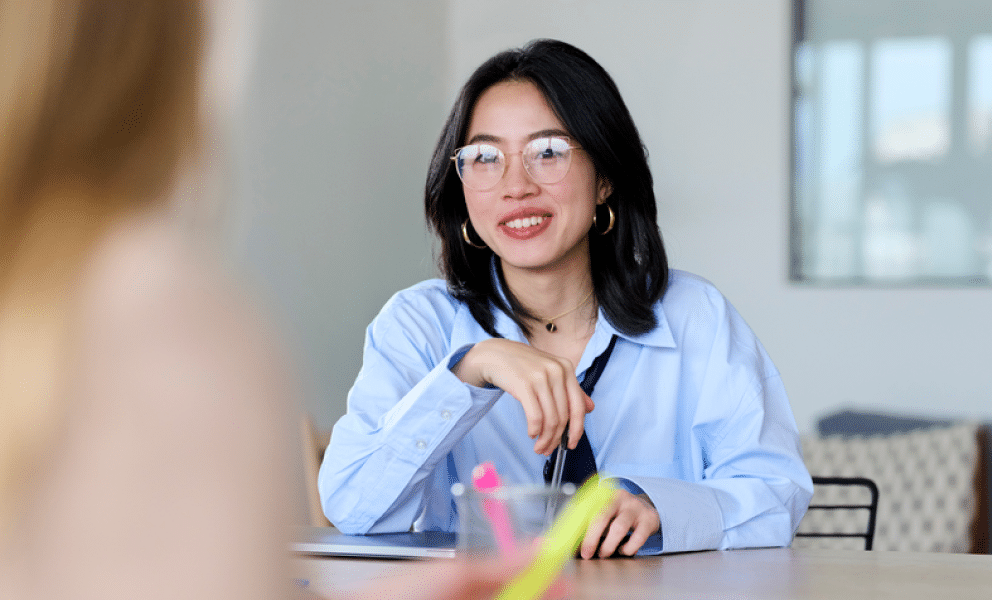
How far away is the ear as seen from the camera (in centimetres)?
167

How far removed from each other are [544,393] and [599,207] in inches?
25.5

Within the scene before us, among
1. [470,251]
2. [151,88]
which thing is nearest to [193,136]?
[151,88]

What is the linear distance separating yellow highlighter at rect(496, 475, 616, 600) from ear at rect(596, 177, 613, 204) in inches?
34.1

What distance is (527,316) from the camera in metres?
1.65

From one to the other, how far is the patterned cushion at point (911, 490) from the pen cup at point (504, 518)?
2.25m

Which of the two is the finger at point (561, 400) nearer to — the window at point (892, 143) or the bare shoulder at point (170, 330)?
the bare shoulder at point (170, 330)

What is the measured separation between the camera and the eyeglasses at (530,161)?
1562mm

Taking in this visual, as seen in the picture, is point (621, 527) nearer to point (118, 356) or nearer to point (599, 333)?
point (599, 333)

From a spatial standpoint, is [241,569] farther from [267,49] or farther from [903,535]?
[903,535]

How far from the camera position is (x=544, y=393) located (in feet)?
3.81

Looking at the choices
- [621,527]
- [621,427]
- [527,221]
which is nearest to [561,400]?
[621,527]

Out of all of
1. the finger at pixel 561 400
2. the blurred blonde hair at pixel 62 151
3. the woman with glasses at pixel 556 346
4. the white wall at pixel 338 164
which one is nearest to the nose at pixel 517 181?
the woman with glasses at pixel 556 346

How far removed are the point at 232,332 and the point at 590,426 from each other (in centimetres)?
119

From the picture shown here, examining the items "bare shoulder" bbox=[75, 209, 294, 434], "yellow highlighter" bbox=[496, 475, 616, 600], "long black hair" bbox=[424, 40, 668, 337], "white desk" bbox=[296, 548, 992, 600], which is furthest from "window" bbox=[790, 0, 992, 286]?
"bare shoulder" bbox=[75, 209, 294, 434]
